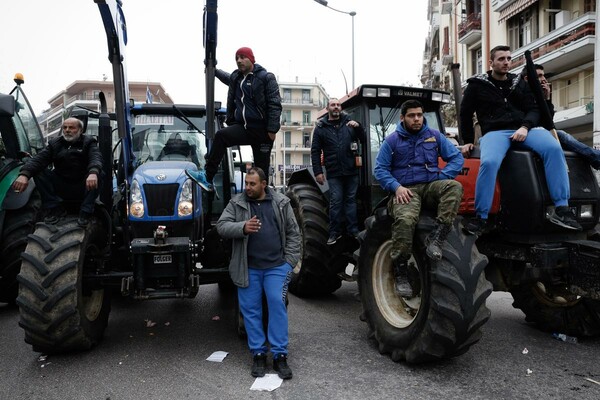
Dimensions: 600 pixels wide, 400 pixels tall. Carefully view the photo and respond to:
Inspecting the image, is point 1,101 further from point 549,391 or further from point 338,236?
point 549,391

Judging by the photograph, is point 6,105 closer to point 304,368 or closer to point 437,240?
point 304,368

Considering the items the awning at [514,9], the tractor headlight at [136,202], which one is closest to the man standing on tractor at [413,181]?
the tractor headlight at [136,202]

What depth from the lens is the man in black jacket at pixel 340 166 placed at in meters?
5.84

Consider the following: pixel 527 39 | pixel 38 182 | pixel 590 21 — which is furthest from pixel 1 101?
pixel 527 39

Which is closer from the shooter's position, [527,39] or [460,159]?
[460,159]

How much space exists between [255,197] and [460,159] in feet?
5.72

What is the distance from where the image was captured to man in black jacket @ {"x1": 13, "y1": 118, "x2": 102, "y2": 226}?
15.6ft

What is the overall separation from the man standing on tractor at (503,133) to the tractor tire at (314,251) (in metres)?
1.99

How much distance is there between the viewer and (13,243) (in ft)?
18.3

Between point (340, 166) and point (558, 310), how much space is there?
263cm

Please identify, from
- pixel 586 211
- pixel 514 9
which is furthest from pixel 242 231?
pixel 514 9

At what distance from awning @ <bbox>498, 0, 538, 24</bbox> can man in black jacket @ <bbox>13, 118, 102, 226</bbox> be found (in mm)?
20887

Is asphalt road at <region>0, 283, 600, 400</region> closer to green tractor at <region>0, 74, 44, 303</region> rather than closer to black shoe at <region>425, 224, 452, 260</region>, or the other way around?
green tractor at <region>0, 74, 44, 303</region>

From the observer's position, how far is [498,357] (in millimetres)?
4262
